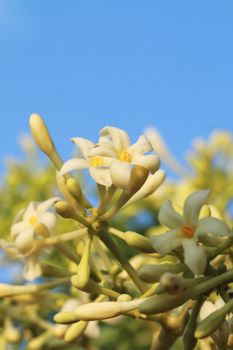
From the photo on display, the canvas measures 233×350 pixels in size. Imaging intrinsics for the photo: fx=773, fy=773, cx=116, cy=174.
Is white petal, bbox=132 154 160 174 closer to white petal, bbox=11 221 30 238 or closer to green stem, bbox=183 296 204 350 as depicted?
green stem, bbox=183 296 204 350

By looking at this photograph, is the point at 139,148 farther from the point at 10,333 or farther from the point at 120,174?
the point at 10,333

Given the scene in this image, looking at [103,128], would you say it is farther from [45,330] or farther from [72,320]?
[45,330]

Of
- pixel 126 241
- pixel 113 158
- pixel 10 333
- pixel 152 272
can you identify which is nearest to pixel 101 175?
pixel 113 158

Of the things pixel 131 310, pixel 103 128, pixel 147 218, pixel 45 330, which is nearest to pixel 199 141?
pixel 147 218

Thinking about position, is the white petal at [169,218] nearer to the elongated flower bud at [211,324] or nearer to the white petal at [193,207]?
the white petal at [193,207]

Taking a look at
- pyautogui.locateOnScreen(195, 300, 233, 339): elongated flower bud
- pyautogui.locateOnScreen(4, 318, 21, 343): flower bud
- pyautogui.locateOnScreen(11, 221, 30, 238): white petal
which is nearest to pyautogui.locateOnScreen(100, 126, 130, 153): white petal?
pyautogui.locateOnScreen(11, 221, 30, 238): white petal

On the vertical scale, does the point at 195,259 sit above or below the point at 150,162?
below
